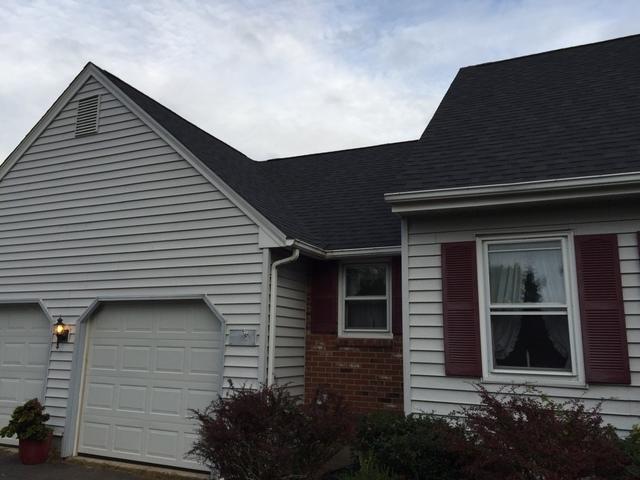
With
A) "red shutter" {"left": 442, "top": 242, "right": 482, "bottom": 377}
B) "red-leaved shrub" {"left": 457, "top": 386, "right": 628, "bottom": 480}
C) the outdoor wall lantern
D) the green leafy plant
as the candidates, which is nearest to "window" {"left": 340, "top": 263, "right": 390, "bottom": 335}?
"red shutter" {"left": 442, "top": 242, "right": 482, "bottom": 377}

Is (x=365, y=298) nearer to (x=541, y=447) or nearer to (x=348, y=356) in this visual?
(x=348, y=356)

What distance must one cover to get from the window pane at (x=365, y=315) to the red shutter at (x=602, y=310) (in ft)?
10.5

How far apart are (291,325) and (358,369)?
1305mm

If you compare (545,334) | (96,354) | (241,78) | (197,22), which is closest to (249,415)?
(545,334)

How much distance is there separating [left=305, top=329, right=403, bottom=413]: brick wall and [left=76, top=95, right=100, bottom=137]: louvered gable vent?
18.6 ft

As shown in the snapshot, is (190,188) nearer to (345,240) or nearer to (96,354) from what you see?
(345,240)

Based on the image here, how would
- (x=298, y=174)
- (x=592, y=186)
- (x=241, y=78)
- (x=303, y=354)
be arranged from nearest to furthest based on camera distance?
1. (x=592, y=186)
2. (x=303, y=354)
3. (x=298, y=174)
4. (x=241, y=78)

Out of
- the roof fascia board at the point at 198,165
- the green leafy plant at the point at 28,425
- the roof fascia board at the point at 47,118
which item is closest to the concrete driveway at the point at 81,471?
the green leafy plant at the point at 28,425

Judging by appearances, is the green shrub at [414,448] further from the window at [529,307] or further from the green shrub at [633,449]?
the green shrub at [633,449]

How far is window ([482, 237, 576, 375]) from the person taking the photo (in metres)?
5.64

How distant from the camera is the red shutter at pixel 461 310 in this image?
5.91 m

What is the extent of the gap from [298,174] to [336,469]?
7.20 metres

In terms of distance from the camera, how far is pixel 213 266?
24.8 ft

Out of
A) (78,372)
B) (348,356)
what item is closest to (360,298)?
(348,356)
